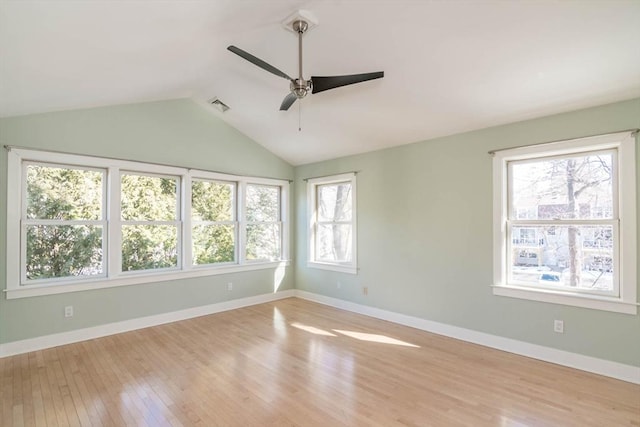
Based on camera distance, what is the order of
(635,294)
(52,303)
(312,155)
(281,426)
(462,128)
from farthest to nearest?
(312,155)
(462,128)
(52,303)
(635,294)
(281,426)

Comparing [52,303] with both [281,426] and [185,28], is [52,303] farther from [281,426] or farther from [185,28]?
[185,28]

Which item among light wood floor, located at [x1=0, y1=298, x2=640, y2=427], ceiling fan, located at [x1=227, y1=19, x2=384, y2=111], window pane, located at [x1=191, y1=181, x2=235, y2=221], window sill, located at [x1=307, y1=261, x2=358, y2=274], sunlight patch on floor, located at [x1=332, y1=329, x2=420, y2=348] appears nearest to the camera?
light wood floor, located at [x1=0, y1=298, x2=640, y2=427]

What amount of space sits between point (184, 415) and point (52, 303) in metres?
2.46

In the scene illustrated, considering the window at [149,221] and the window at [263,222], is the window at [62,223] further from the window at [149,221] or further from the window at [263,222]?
the window at [263,222]

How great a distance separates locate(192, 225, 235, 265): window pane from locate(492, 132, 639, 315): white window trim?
395 centimetres

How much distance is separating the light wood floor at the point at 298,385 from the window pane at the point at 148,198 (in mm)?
1590

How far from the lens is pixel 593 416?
2.29 metres

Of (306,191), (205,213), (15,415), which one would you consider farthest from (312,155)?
(15,415)

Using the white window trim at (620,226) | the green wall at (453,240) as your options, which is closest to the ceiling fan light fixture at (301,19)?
the green wall at (453,240)

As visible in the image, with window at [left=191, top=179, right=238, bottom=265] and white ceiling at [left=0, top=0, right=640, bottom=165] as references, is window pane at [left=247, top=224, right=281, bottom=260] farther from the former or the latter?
white ceiling at [left=0, top=0, right=640, bottom=165]

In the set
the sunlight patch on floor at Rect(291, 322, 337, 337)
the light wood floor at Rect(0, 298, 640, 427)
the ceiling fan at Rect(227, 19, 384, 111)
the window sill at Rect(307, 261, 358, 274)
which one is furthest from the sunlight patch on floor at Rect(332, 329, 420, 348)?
the ceiling fan at Rect(227, 19, 384, 111)

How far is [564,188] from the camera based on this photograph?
3248mm

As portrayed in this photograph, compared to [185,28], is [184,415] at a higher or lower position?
lower

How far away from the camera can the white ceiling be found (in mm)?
2090
